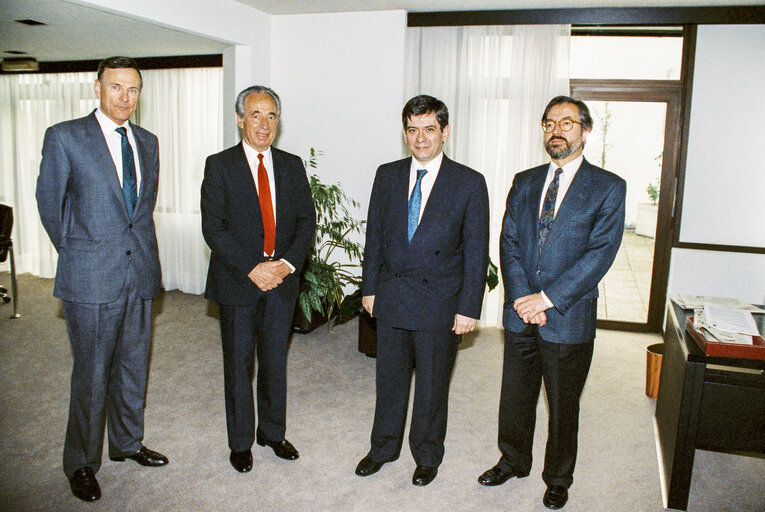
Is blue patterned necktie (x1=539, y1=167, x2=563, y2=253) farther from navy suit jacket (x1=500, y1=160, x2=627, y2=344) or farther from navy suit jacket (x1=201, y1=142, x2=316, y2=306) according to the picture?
navy suit jacket (x1=201, y1=142, x2=316, y2=306)

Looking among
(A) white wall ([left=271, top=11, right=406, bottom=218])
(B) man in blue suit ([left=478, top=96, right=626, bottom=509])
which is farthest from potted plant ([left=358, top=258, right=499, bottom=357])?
(B) man in blue suit ([left=478, top=96, right=626, bottom=509])

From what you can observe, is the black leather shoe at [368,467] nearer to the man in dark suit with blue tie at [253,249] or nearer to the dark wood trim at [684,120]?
the man in dark suit with blue tie at [253,249]

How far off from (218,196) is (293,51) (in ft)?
11.2

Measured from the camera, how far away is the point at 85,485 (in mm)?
2590

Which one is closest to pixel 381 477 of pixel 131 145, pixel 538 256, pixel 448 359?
pixel 448 359

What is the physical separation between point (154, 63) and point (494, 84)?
3.59 metres

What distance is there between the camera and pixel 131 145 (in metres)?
2.65

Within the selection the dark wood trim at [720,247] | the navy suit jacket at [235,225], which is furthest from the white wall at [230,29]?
the dark wood trim at [720,247]

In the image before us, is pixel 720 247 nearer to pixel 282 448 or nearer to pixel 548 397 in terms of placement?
pixel 548 397

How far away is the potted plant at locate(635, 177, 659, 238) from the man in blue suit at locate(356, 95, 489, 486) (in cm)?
336

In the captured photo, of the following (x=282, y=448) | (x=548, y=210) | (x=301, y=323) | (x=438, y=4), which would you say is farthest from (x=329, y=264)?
(x=548, y=210)

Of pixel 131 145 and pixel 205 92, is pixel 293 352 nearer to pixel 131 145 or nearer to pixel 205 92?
pixel 131 145

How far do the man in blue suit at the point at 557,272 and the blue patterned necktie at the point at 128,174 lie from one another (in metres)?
1.64

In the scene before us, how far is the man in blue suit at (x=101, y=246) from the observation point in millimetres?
2475
